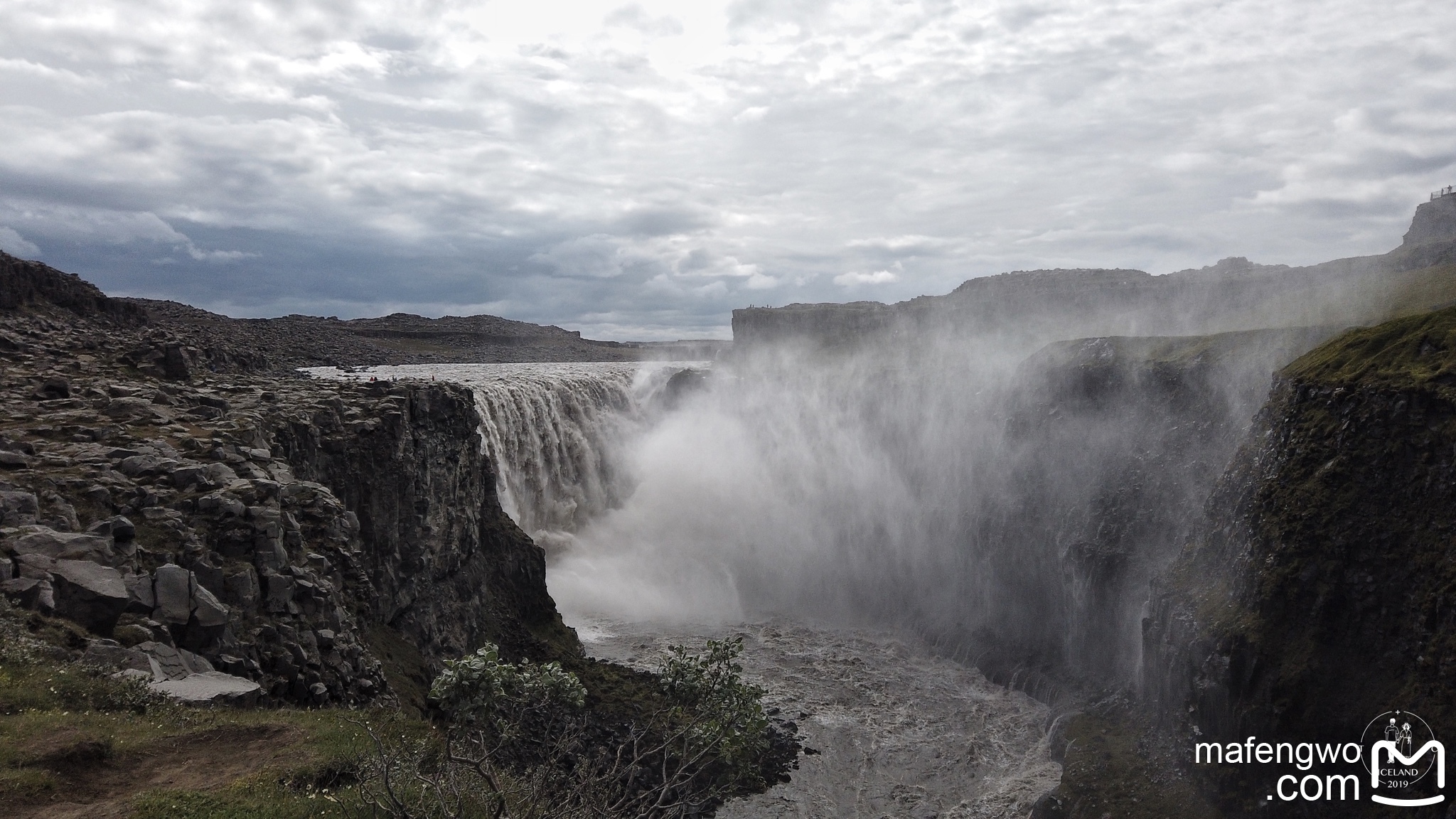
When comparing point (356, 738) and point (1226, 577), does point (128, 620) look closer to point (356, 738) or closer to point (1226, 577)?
point (356, 738)

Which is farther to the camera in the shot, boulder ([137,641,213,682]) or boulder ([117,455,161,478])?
boulder ([117,455,161,478])

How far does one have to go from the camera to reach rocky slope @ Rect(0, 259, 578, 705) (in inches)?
Result: 613

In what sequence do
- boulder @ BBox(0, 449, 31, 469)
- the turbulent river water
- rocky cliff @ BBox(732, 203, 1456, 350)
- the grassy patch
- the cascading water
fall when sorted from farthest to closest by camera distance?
rocky cliff @ BBox(732, 203, 1456, 350)
the cascading water
the turbulent river water
boulder @ BBox(0, 449, 31, 469)
the grassy patch

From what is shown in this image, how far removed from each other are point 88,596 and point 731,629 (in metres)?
34.4

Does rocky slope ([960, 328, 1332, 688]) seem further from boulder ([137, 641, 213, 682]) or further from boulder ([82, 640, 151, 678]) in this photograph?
boulder ([82, 640, 151, 678])

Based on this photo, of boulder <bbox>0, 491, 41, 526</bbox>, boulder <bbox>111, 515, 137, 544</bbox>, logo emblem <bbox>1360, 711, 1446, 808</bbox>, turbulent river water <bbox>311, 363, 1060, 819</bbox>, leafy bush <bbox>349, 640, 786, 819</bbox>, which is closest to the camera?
leafy bush <bbox>349, 640, 786, 819</bbox>

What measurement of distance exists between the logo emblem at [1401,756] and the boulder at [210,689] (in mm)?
25199

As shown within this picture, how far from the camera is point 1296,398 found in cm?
2636

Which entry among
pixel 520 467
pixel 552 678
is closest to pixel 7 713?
pixel 552 678

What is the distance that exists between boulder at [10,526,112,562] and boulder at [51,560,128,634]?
14.2 inches

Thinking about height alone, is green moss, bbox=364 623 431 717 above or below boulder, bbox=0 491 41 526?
below

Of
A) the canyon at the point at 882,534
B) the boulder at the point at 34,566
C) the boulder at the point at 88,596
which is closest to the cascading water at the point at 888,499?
the canyon at the point at 882,534

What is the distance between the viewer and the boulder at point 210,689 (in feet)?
45.6

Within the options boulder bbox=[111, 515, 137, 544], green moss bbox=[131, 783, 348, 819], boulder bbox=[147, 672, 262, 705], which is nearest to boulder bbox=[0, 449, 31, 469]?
boulder bbox=[111, 515, 137, 544]
